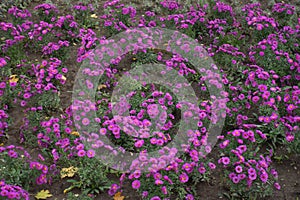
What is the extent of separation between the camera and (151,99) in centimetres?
456

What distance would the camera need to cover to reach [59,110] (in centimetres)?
483

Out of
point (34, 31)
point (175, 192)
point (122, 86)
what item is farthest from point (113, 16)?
point (175, 192)

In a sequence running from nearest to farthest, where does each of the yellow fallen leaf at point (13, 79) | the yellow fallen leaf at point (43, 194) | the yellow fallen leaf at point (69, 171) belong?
the yellow fallen leaf at point (43, 194) < the yellow fallen leaf at point (69, 171) < the yellow fallen leaf at point (13, 79)

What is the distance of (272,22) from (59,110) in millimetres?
3338

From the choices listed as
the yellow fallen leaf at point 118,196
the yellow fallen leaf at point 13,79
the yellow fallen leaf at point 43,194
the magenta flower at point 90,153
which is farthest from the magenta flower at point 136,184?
the yellow fallen leaf at point 13,79

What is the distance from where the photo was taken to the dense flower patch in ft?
12.7

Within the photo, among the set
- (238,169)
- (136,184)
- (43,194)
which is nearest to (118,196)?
(136,184)

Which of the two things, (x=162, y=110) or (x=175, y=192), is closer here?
(x=175, y=192)

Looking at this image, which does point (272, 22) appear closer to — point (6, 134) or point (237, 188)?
point (237, 188)

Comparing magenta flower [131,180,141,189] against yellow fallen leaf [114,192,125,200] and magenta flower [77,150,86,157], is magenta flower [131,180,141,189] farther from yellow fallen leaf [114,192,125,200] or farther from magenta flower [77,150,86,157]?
magenta flower [77,150,86,157]

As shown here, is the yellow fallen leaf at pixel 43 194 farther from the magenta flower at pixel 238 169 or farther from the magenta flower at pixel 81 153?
the magenta flower at pixel 238 169

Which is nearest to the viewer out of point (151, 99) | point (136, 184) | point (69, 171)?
point (136, 184)

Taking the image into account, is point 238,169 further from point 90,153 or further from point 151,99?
point 90,153

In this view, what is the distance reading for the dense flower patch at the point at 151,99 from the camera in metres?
3.88
